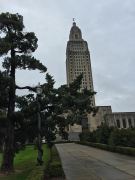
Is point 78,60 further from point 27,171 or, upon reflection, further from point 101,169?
point 27,171

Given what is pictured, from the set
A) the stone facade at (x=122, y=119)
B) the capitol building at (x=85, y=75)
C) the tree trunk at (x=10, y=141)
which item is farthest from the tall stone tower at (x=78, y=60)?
the tree trunk at (x=10, y=141)

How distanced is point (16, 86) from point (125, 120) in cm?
12136

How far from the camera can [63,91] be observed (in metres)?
24.0

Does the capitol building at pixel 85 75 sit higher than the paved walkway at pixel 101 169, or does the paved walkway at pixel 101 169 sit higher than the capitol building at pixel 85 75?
the capitol building at pixel 85 75

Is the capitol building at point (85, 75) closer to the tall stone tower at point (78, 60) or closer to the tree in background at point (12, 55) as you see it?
the tall stone tower at point (78, 60)

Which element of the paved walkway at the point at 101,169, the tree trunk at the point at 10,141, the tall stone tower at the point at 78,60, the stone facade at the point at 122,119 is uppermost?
the tall stone tower at the point at 78,60

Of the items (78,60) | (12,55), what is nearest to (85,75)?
(78,60)

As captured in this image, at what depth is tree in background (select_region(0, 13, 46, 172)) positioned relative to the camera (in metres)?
22.0

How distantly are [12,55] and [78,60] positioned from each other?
140482 mm

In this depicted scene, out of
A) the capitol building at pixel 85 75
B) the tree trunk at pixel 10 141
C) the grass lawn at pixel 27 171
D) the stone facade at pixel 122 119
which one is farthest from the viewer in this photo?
the capitol building at pixel 85 75

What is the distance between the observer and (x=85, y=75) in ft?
519

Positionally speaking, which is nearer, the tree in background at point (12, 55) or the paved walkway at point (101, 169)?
the paved walkway at point (101, 169)

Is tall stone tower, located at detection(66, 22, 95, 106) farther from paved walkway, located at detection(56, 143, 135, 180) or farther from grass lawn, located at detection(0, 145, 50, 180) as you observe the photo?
paved walkway, located at detection(56, 143, 135, 180)

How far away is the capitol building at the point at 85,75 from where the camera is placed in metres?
136
